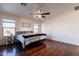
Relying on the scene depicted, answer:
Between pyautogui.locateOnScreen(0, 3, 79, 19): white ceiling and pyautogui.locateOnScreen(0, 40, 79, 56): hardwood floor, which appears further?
pyautogui.locateOnScreen(0, 40, 79, 56): hardwood floor

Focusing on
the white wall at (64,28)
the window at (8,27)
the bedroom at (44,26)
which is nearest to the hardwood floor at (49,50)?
the bedroom at (44,26)

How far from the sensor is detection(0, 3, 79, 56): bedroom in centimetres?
149

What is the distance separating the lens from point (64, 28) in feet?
5.68

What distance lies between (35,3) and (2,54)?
3.81 feet

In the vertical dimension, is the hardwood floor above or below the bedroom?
below

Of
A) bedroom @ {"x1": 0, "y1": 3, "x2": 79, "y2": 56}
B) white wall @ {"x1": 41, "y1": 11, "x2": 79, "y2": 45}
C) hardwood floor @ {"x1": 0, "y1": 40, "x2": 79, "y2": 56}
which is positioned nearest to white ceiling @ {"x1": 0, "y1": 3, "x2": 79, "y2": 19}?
bedroom @ {"x1": 0, "y1": 3, "x2": 79, "y2": 56}

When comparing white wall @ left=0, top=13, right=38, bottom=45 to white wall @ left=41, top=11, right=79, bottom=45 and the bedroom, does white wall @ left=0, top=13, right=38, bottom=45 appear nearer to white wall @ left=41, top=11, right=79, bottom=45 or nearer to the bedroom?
the bedroom

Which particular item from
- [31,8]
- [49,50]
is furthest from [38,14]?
[49,50]

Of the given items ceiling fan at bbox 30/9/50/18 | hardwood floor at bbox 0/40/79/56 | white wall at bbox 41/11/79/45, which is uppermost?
ceiling fan at bbox 30/9/50/18

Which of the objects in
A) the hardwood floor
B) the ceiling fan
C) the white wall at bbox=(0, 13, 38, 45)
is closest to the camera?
the white wall at bbox=(0, 13, 38, 45)

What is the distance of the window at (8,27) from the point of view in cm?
148

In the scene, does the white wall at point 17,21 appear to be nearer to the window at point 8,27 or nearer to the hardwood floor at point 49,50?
the window at point 8,27

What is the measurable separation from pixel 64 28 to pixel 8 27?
1.19 metres

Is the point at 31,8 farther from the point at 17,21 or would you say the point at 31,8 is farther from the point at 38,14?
the point at 17,21
